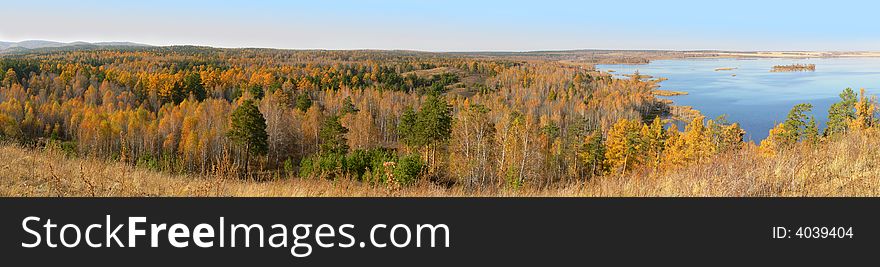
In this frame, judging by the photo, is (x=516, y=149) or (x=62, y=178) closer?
(x=62, y=178)

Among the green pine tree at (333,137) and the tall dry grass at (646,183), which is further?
the green pine tree at (333,137)

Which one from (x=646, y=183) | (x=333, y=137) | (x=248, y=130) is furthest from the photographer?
(x=333, y=137)

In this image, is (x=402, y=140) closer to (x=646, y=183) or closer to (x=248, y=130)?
(x=248, y=130)

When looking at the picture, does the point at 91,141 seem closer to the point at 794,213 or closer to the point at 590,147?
the point at 590,147

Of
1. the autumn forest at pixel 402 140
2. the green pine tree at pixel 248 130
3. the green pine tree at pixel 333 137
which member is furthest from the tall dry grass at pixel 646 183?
the green pine tree at pixel 333 137

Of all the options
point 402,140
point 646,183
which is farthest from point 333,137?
point 646,183

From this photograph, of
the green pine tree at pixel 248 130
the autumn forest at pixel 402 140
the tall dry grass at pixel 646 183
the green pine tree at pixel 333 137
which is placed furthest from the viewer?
the green pine tree at pixel 333 137

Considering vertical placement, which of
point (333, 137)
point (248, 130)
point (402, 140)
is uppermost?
point (248, 130)

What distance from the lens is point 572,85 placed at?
359 feet

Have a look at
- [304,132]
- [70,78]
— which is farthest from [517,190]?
[70,78]

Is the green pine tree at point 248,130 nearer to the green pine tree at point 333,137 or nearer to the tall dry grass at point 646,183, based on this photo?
the green pine tree at point 333,137

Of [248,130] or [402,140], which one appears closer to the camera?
[248,130]

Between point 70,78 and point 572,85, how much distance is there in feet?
307

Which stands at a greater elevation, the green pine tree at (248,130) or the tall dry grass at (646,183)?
the tall dry grass at (646,183)
